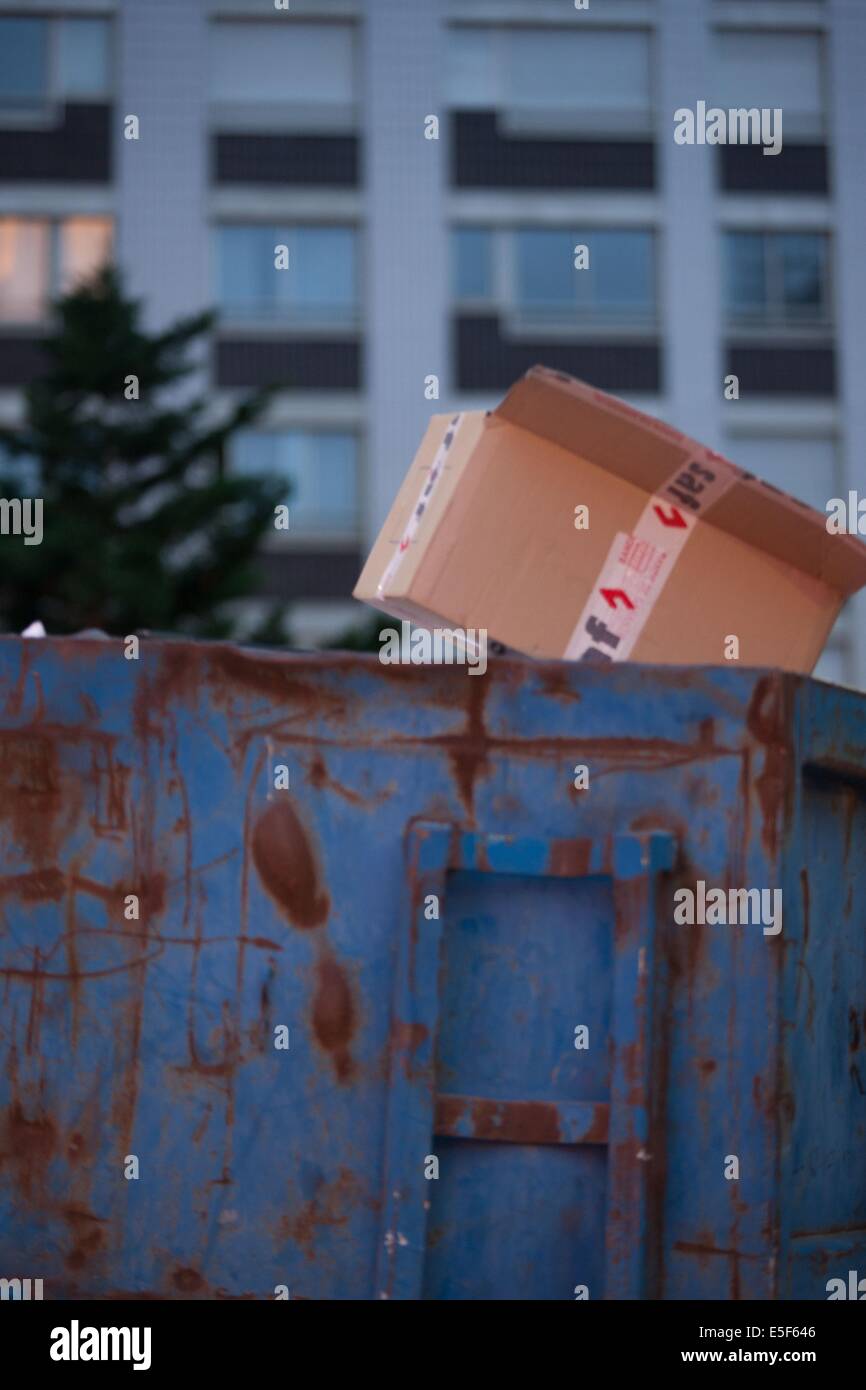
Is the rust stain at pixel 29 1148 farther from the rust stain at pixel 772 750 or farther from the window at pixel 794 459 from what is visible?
the window at pixel 794 459

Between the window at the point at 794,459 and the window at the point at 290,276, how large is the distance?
15.8ft

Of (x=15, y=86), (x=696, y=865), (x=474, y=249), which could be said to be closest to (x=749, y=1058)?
(x=696, y=865)

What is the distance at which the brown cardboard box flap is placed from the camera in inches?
143

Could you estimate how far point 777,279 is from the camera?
23062mm

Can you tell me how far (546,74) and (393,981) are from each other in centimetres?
2111

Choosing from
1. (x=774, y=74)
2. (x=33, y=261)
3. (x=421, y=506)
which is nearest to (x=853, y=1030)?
(x=421, y=506)

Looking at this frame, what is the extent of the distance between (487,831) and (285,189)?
20.4m

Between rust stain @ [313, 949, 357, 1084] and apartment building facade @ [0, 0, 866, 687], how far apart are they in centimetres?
1905

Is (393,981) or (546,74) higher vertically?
(546,74)

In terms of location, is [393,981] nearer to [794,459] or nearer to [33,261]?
[794,459]

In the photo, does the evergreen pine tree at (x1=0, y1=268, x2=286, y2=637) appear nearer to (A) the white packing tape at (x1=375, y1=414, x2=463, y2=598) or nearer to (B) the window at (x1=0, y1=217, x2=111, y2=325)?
(B) the window at (x1=0, y1=217, x2=111, y2=325)

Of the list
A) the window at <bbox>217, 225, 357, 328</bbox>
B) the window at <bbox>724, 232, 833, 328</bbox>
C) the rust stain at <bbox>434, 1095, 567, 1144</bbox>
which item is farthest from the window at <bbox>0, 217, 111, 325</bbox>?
the rust stain at <bbox>434, 1095, 567, 1144</bbox>

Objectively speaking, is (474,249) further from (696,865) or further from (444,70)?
(696,865)

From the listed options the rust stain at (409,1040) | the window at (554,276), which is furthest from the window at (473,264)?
the rust stain at (409,1040)
